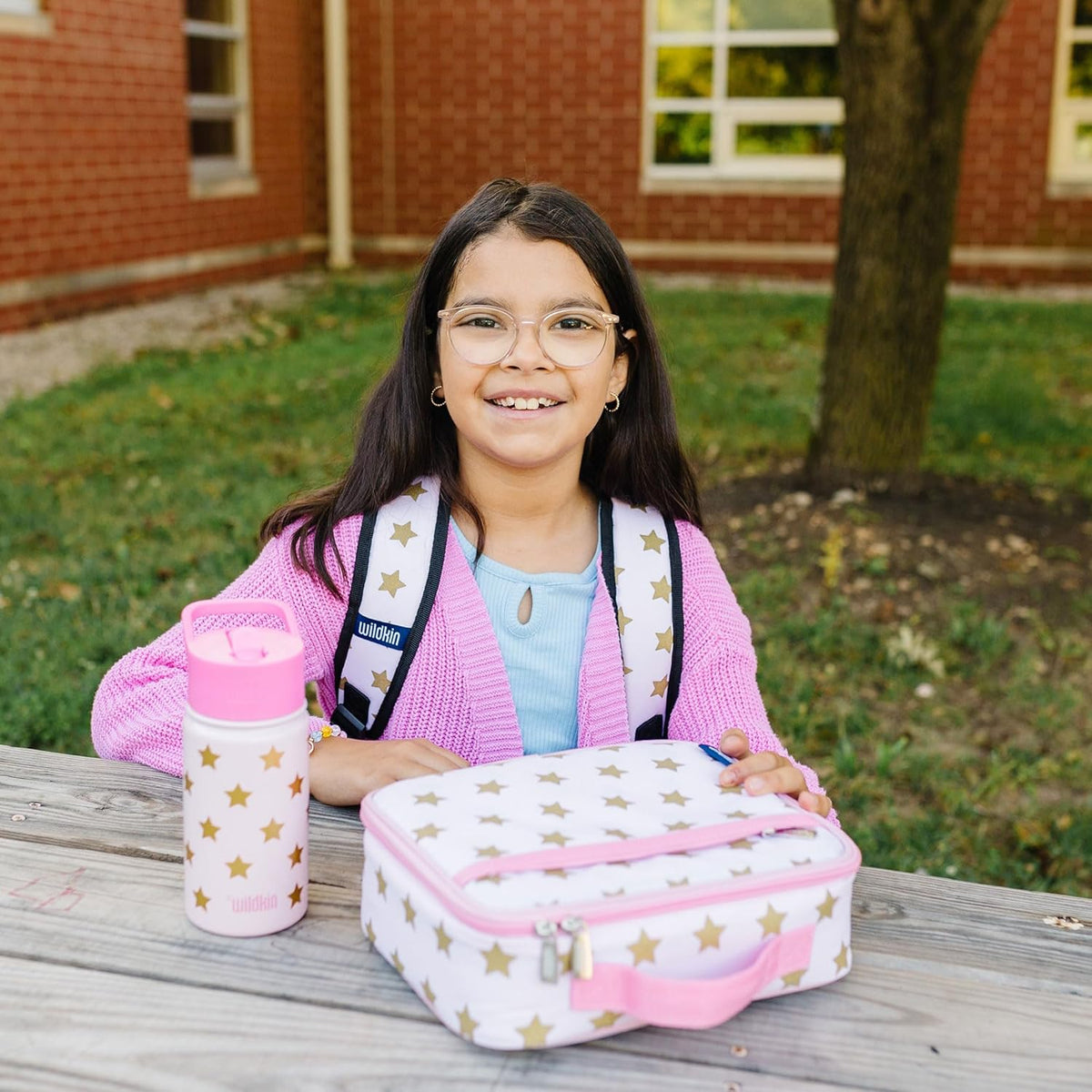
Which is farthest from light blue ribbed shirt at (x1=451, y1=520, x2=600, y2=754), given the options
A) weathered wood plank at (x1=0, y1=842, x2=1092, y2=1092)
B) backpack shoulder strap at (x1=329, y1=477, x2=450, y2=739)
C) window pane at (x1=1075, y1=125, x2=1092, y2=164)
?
window pane at (x1=1075, y1=125, x2=1092, y2=164)

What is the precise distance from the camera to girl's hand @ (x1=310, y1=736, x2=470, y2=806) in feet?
5.36

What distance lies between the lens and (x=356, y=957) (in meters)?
1.32

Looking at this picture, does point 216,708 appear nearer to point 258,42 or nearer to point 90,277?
point 90,277

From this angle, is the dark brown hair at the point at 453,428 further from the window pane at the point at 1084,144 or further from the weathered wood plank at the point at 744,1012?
the window pane at the point at 1084,144

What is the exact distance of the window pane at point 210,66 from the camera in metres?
10.9

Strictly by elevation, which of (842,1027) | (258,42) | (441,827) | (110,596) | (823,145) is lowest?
(110,596)

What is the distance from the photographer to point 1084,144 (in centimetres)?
1132

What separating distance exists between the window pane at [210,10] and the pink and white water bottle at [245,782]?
1052 cm

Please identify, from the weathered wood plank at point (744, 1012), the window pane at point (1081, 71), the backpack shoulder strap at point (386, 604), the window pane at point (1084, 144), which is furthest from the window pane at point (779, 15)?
the weathered wood plank at point (744, 1012)

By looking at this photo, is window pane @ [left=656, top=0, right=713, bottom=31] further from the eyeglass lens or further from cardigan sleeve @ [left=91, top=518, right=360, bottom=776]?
cardigan sleeve @ [left=91, top=518, right=360, bottom=776]

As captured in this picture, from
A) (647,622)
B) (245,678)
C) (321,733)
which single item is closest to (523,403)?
(647,622)

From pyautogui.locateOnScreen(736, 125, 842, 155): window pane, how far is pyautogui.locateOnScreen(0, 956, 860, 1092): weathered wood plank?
11.3m

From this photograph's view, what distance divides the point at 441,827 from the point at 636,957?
8.7 inches

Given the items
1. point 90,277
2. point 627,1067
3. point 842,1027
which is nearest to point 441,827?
point 627,1067
